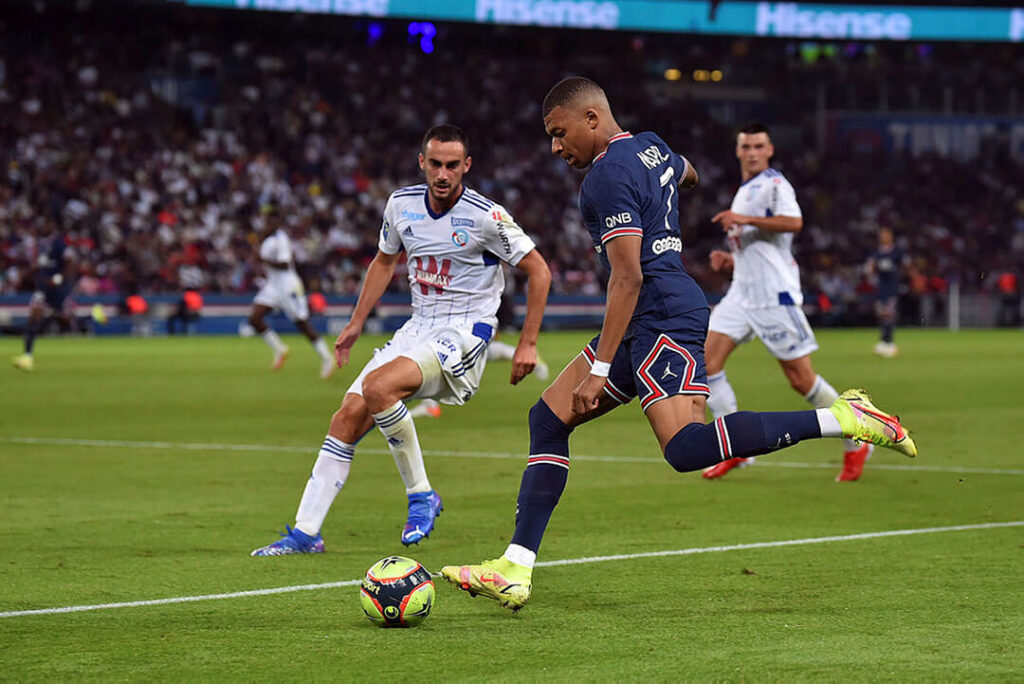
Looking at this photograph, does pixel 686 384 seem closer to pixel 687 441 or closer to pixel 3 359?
pixel 687 441

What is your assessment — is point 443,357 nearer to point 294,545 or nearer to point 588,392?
point 294,545

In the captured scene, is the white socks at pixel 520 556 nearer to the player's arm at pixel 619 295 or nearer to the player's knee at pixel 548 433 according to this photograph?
the player's knee at pixel 548 433

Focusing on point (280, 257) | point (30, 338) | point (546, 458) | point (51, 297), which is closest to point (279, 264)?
point (280, 257)

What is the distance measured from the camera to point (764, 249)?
37.0 feet

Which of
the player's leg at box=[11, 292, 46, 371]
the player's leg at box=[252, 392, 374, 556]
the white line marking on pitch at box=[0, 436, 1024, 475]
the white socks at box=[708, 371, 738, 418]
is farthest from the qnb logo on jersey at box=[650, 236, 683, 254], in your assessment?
the player's leg at box=[11, 292, 46, 371]

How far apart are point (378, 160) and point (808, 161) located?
16.5 meters

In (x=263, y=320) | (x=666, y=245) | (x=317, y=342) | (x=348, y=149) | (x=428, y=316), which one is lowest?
(x=317, y=342)

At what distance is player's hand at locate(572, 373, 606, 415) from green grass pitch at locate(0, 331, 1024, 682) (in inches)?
33.4

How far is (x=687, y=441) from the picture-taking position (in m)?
5.98

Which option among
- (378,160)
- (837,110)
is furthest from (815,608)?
(837,110)

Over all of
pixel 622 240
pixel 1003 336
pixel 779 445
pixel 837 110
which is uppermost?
pixel 837 110

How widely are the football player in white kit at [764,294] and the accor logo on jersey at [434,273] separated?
10.1 feet

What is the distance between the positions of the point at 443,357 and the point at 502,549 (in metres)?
1.11

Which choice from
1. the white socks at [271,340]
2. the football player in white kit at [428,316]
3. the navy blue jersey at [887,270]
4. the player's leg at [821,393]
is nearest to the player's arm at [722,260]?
the player's leg at [821,393]
